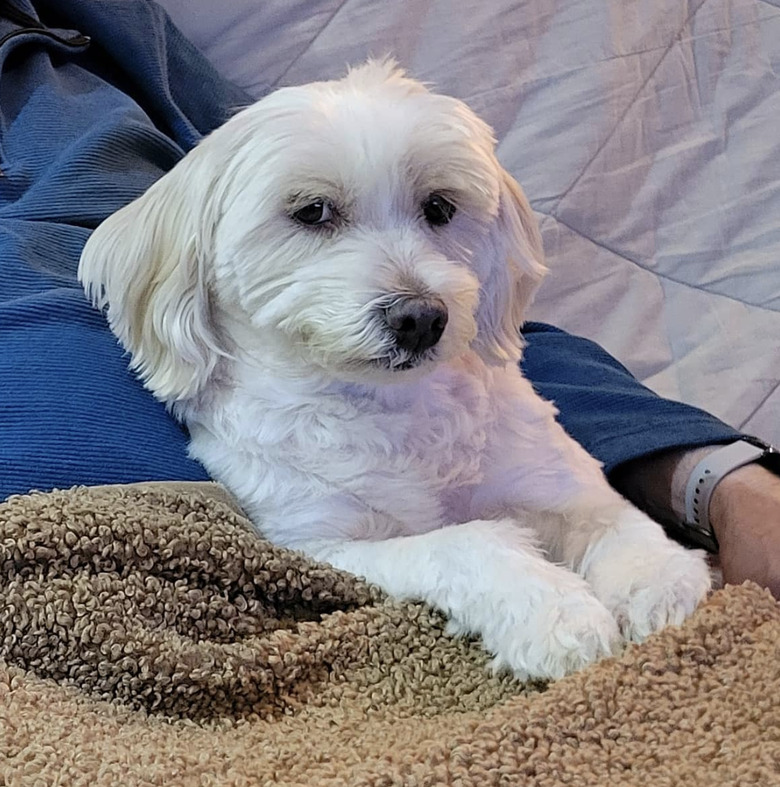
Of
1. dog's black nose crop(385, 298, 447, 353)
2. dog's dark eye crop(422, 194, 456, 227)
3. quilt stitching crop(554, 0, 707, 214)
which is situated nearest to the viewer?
dog's black nose crop(385, 298, 447, 353)

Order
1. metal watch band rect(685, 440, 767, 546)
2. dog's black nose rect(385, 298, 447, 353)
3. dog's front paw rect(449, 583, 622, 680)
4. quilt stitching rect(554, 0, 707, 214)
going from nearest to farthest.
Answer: dog's front paw rect(449, 583, 622, 680) < dog's black nose rect(385, 298, 447, 353) < metal watch band rect(685, 440, 767, 546) < quilt stitching rect(554, 0, 707, 214)

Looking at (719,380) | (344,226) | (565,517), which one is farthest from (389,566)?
(719,380)

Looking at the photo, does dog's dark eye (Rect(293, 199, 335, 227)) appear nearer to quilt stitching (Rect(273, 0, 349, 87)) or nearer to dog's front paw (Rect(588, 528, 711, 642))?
dog's front paw (Rect(588, 528, 711, 642))

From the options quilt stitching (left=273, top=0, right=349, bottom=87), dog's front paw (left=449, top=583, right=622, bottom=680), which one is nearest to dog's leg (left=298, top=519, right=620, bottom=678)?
dog's front paw (left=449, top=583, right=622, bottom=680)

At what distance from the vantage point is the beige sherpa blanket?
649 mm

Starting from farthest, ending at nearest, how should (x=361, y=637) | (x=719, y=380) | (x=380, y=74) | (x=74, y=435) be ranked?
1. (x=719, y=380)
2. (x=380, y=74)
3. (x=74, y=435)
4. (x=361, y=637)

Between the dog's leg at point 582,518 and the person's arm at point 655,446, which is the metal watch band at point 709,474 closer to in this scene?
the person's arm at point 655,446

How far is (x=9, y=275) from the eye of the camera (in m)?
1.09

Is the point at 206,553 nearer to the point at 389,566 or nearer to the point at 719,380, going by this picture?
the point at 389,566

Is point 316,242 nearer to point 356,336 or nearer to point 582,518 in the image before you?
point 356,336

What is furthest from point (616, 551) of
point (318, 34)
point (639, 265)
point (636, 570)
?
point (318, 34)

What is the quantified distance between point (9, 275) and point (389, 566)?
516 mm

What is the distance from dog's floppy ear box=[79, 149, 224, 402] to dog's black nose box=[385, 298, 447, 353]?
213 mm

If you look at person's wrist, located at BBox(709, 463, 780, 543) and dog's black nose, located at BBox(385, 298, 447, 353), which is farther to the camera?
person's wrist, located at BBox(709, 463, 780, 543)
